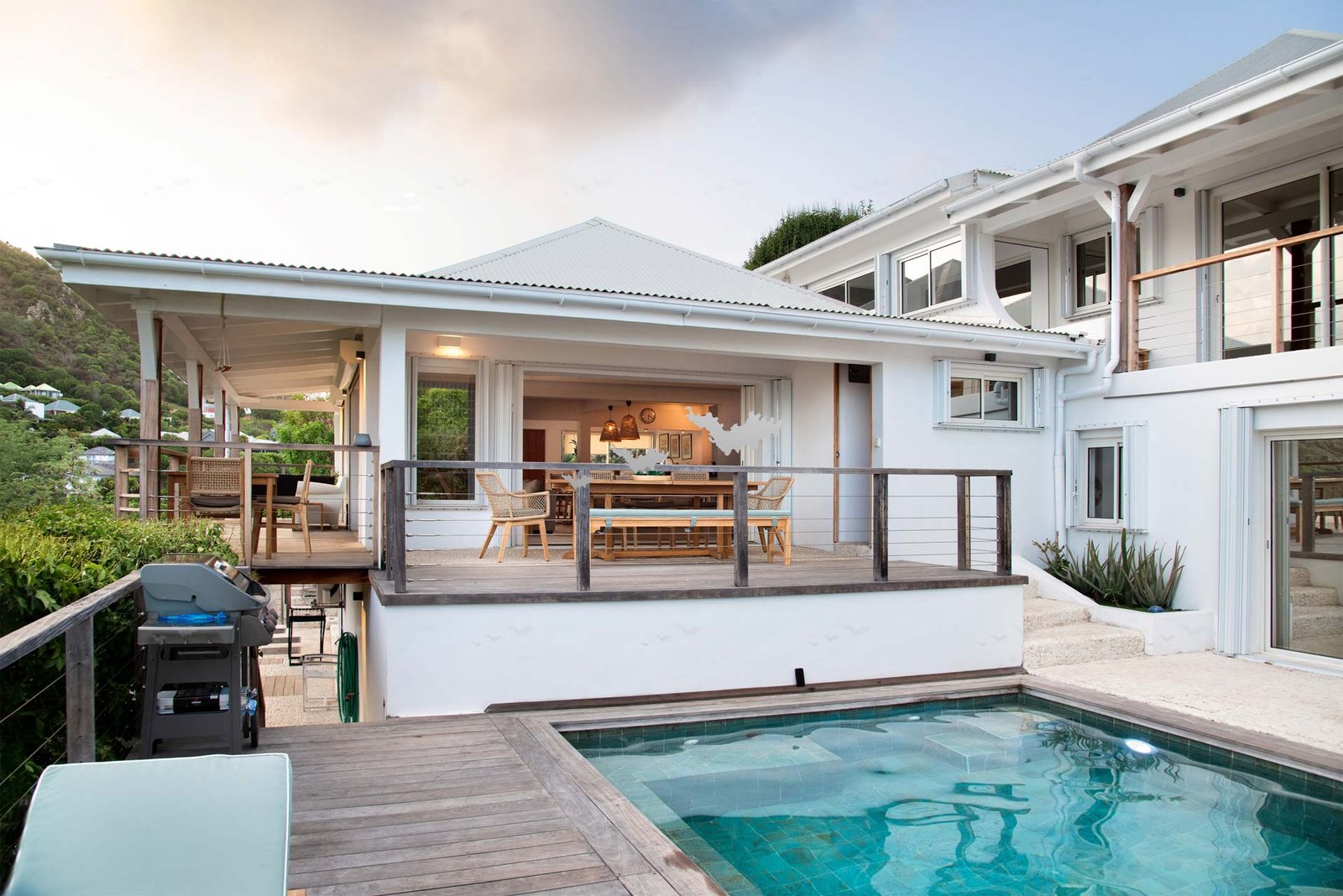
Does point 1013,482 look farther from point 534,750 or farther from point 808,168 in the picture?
point 808,168

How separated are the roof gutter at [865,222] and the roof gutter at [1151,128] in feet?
1.21

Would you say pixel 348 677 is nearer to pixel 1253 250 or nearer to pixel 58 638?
pixel 58 638

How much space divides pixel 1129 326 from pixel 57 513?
Answer: 10416mm

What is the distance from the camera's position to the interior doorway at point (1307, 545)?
793cm

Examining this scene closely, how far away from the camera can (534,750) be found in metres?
4.72

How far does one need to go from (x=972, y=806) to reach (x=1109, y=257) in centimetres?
902

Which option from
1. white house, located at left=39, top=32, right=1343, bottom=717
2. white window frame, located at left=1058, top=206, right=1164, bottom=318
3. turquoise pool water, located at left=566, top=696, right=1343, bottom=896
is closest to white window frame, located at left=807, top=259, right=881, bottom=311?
white house, located at left=39, top=32, right=1343, bottom=717

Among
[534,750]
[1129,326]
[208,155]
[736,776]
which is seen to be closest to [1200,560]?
[1129,326]

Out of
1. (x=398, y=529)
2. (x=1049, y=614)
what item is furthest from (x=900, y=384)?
(x=398, y=529)

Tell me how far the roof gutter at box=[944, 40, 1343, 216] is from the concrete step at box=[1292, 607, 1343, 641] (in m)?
4.99

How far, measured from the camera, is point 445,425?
9859 millimetres

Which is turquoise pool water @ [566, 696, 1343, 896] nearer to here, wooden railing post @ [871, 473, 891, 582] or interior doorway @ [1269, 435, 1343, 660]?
wooden railing post @ [871, 473, 891, 582]

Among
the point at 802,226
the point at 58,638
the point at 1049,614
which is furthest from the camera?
the point at 802,226

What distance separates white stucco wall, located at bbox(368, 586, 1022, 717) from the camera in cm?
583
